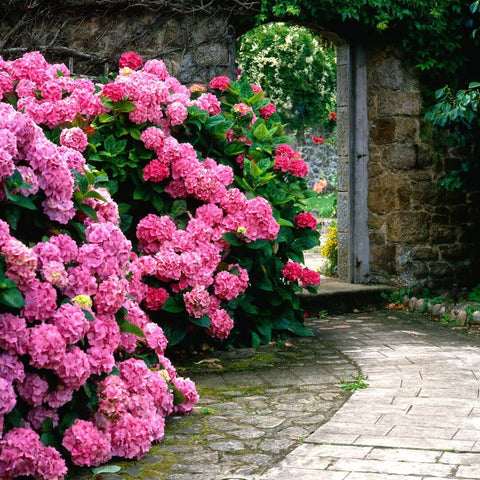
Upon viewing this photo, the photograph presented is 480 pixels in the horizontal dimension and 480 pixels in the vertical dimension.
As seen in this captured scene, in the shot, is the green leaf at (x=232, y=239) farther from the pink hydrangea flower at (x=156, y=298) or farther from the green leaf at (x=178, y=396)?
the green leaf at (x=178, y=396)

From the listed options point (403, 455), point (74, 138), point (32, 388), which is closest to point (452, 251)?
point (74, 138)

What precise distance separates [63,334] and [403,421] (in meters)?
1.66

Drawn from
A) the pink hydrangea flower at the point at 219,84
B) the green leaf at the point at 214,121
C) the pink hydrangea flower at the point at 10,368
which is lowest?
the pink hydrangea flower at the point at 10,368

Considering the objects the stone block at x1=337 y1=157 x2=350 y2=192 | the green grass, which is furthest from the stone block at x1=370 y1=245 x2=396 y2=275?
the green grass

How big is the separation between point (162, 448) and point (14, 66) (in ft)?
9.51

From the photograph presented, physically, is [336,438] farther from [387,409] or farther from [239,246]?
[239,246]

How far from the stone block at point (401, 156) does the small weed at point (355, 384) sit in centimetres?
335

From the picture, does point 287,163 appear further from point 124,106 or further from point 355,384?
point 355,384

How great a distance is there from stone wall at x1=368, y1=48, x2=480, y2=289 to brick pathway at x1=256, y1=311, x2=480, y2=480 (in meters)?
1.83

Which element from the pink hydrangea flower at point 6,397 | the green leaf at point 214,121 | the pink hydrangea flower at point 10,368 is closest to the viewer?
the pink hydrangea flower at point 6,397

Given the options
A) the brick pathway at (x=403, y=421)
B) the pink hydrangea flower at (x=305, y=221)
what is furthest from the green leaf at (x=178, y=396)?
the pink hydrangea flower at (x=305, y=221)

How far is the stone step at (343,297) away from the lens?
7305 millimetres

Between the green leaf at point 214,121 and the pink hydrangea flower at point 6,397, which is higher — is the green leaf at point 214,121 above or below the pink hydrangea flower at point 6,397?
above

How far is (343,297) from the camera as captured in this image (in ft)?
24.6
